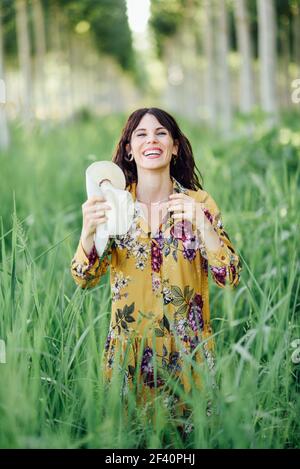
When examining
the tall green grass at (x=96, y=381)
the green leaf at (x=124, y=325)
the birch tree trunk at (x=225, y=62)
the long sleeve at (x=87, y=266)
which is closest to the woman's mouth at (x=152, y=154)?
the long sleeve at (x=87, y=266)

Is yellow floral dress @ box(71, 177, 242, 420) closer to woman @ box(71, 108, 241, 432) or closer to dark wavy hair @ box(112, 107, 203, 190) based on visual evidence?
woman @ box(71, 108, 241, 432)

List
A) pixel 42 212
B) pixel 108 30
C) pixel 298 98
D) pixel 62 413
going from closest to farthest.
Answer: pixel 62 413
pixel 298 98
pixel 42 212
pixel 108 30

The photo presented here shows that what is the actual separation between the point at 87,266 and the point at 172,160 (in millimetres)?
506

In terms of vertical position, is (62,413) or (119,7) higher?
(119,7)

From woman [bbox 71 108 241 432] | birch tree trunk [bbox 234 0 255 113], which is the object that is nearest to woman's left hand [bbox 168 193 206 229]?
woman [bbox 71 108 241 432]

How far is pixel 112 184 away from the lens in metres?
1.62

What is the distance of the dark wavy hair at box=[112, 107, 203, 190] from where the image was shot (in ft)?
5.93

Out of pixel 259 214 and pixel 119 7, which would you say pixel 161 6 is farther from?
pixel 259 214

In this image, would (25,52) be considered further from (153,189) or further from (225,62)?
(153,189)

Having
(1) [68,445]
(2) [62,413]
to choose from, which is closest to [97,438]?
A: (1) [68,445]

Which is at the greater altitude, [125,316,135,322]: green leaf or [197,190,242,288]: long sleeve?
[197,190,242,288]: long sleeve

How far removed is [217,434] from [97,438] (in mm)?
303

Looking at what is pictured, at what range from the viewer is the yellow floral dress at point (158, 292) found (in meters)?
1.73
